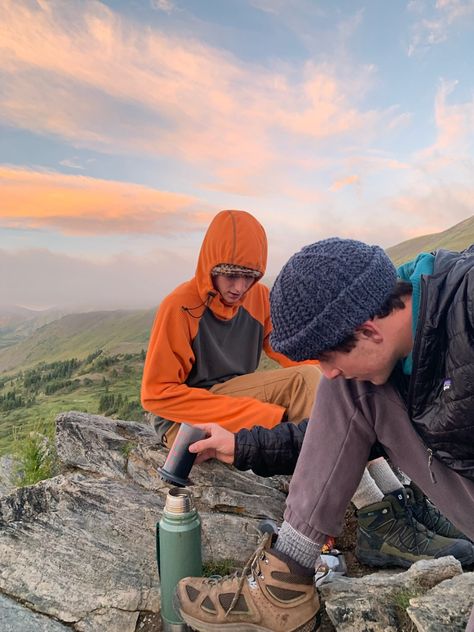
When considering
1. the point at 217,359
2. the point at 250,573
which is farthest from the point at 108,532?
the point at 217,359

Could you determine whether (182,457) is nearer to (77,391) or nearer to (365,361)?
(365,361)

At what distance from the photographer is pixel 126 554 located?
16.8ft

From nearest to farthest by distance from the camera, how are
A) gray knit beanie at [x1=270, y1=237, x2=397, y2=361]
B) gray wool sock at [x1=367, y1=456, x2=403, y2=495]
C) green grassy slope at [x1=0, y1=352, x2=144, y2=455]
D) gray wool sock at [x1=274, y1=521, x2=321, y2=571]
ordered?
gray knit beanie at [x1=270, y1=237, x2=397, y2=361]
gray wool sock at [x1=274, y1=521, x2=321, y2=571]
gray wool sock at [x1=367, y1=456, x2=403, y2=495]
green grassy slope at [x1=0, y1=352, x2=144, y2=455]

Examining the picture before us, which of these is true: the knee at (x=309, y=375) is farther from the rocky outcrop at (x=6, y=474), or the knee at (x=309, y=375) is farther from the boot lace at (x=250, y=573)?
the rocky outcrop at (x=6, y=474)

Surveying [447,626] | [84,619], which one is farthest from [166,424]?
[447,626]

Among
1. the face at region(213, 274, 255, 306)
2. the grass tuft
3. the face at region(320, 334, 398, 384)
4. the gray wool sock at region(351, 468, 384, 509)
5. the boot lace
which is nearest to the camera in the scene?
the face at region(320, 334, 398, 384)

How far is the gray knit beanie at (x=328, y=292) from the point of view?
283 centimetres

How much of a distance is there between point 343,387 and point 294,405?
245 cm

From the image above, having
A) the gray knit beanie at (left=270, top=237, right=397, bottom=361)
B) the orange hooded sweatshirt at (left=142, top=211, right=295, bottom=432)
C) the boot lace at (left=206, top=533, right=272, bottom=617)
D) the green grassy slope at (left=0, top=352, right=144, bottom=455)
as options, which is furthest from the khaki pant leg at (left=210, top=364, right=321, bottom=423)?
the green grassy slope at (left=0, top=352, right=144, bottom=455)

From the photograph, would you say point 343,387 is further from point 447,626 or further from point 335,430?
point 447,626

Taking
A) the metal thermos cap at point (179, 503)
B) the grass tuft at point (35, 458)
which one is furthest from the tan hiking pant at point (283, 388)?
the grass tuft at point (35, 458)

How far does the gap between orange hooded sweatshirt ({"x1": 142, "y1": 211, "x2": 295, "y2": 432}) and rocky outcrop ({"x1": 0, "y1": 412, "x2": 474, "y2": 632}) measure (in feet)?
3.07

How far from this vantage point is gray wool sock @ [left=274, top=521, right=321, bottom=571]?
11.6 feet

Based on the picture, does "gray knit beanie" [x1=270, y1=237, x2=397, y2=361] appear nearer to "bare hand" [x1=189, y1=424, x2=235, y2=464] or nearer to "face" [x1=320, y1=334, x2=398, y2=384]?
"face" [x1=320, y1=334, x2=398, y2=384]
